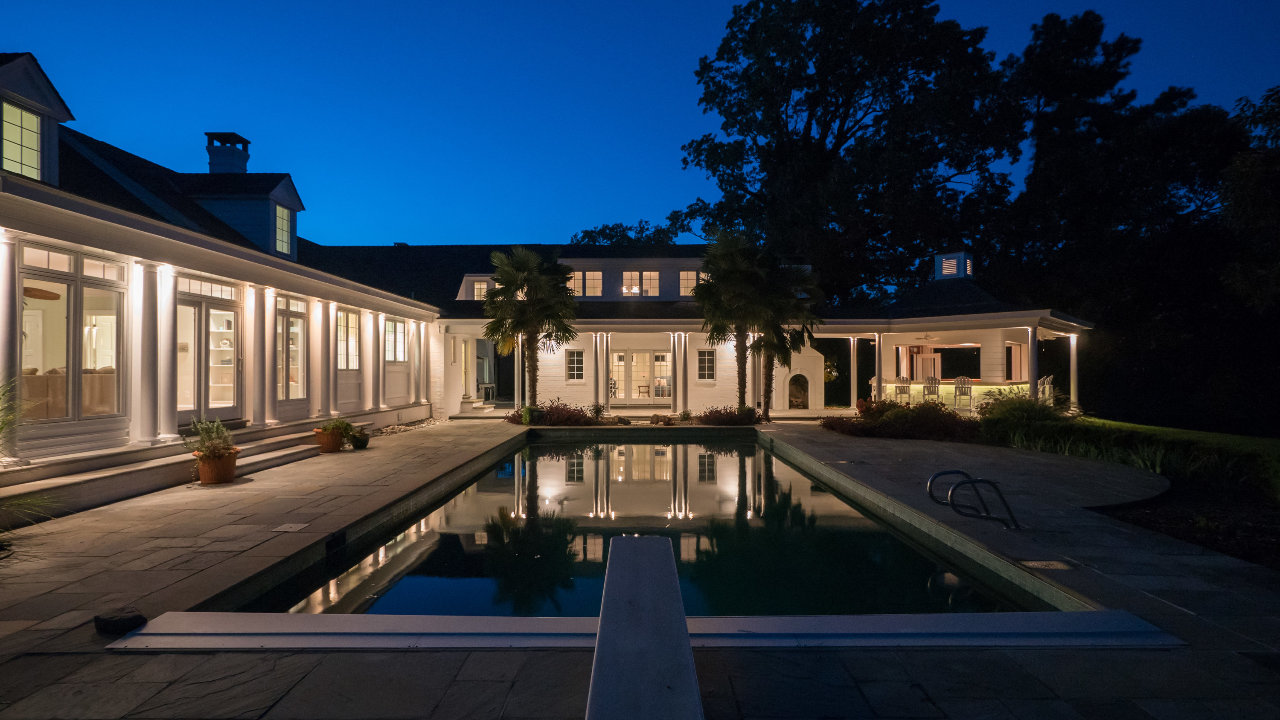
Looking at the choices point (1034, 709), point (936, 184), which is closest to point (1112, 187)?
point (936, 184)

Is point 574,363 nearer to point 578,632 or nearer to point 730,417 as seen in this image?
point 730,417

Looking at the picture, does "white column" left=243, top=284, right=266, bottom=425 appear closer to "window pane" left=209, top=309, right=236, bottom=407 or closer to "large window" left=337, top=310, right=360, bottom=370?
"window pane" left=209, top=309, right=236, bottom=407

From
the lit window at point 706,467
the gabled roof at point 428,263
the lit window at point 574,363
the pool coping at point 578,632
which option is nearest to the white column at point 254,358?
the lit window at point 706,467

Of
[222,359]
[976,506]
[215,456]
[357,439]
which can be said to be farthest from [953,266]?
[215,456]

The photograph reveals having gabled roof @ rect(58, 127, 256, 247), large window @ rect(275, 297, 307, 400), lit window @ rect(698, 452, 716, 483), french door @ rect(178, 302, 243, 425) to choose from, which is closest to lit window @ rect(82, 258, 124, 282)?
gabled roof @ rect(58, 127, 256, 247)

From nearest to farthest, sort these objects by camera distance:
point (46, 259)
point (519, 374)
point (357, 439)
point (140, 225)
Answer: point (46, 259) → point (140, 225) → point (357, 439) → point (519, 374)

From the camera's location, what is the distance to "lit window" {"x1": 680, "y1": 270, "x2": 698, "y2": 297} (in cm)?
2119

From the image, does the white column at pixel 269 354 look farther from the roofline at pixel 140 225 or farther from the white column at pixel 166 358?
the white column at pixel 166 358

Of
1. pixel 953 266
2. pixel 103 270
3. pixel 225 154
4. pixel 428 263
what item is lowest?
pixel 103 270

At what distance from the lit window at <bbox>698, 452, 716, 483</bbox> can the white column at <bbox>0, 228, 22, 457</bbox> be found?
8.57m

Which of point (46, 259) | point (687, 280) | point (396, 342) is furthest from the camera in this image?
point (687, 280)

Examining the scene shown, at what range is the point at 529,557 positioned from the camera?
21.6 feet

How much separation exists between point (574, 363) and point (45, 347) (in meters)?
13.9

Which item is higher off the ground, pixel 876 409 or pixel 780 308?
pixel 780 308
